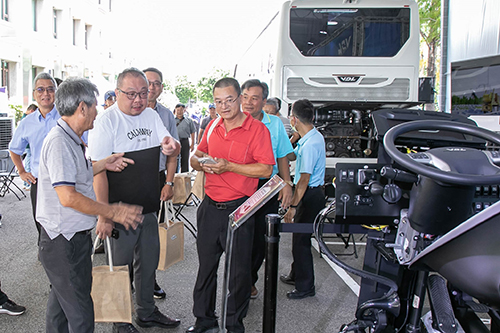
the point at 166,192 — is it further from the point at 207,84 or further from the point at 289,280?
the point at 207,84

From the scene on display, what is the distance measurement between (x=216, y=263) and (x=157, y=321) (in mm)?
765

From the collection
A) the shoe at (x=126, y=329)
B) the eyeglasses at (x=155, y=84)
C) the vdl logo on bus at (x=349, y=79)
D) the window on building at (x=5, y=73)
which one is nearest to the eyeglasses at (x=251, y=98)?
the eyeglasses at (x=155, y=84)

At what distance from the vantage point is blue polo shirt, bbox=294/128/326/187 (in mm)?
4402

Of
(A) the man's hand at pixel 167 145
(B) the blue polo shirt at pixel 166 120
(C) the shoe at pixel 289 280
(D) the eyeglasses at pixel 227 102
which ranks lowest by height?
(C) the shoe at pixel 289 280

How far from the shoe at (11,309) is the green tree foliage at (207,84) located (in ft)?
167

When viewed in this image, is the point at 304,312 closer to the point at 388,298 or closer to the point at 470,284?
the point at 388,298

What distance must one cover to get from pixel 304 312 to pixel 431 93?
6.24 m

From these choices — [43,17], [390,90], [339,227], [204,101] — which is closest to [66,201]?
[339,227]

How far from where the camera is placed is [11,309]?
155 inches

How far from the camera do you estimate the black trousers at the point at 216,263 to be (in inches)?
138

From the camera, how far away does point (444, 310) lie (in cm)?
203

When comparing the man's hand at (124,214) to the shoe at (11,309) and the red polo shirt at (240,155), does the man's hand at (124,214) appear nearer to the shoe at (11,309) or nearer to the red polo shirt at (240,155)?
the red polo shirt at (240,155)

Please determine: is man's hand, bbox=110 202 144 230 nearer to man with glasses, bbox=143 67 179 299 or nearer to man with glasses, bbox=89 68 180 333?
man with glasses, bbox=89 68 180 333

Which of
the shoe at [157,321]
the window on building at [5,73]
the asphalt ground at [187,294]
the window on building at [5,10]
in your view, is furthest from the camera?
the window on building at [5,73]
